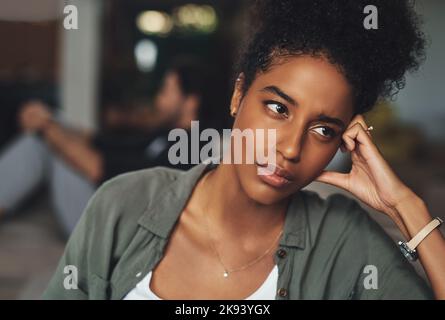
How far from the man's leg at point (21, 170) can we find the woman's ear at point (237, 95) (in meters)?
1.15

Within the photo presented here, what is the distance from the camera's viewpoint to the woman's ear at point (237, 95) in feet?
3.82

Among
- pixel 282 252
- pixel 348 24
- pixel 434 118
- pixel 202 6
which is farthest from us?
pixel 202 6

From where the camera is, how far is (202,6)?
359 cm

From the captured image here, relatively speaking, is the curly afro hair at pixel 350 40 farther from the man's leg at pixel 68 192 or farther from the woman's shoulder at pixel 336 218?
the man's leg at pixel 68 192

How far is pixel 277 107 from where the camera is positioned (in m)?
1.11

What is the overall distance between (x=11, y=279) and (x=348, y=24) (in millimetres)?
1350

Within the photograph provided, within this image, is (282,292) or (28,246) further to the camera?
(28,246)

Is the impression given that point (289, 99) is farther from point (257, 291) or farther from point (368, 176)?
point (257, 291)

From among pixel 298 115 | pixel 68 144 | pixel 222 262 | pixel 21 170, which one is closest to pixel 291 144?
pixel 298 115

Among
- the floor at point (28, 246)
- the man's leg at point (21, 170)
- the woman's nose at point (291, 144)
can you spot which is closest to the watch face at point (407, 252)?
the woman's nose at point (291, 144)

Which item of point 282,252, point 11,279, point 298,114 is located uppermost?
point 298,114

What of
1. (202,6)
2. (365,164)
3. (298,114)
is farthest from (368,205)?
(202,6)

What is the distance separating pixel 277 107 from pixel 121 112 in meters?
1.73
